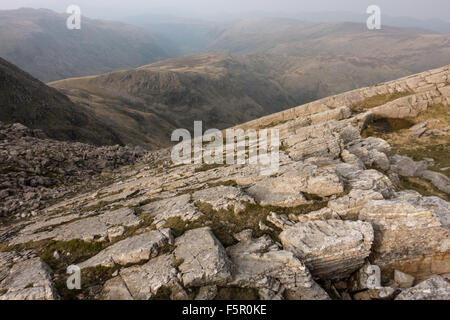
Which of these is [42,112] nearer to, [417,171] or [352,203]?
[352,203]

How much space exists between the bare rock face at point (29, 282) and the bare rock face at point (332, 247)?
1097cm

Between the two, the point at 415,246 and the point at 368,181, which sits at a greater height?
the point at 368,181

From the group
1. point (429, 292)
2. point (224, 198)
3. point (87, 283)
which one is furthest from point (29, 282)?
point (429, 292)

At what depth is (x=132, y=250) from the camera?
38.6 ft

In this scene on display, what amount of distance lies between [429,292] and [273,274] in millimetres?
6294

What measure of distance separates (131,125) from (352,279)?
111211 millimetres

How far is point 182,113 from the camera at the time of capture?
184750 mm

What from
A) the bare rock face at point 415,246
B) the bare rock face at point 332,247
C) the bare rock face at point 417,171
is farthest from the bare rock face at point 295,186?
the bare rock face at point 417,171

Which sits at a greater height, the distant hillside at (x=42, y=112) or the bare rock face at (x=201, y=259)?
the distant hillside at (x=42, y=112)

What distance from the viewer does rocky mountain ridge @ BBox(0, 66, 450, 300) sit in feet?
33.1

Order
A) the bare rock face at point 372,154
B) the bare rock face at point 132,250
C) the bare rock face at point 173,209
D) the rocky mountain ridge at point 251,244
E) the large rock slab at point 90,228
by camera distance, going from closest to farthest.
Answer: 1. the rocky mountain ridge at point 251,244
2. the bare rock face at point 132,250
3. the large rock slab at point 90,228
4. the bare rock face at point 173,209
5. the bare rock face at point 372,154

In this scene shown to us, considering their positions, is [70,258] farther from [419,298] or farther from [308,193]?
[419,298]

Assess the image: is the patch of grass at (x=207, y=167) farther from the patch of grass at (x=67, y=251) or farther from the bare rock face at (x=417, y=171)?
the bare rock face at (x=417, y=171)

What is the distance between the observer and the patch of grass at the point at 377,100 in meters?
49.0
